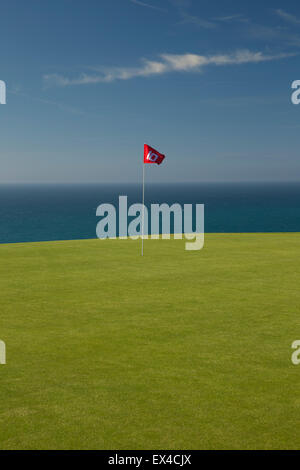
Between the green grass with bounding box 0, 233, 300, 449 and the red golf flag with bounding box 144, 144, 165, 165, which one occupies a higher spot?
the red golf flag with bounding box 144, 144, 165, 165

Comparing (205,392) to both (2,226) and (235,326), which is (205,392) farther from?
(2,226)

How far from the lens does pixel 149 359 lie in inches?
333

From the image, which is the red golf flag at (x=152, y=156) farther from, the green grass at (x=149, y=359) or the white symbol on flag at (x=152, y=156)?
the green grass at (x=149, y=359)

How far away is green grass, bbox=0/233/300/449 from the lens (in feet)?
19.7

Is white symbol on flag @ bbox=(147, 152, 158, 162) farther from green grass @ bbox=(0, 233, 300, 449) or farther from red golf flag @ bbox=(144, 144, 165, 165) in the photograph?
green grass @ bbox=(0, 233, 300, 449)

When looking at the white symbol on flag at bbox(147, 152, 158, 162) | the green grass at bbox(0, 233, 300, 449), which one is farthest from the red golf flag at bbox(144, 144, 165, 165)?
the green grass at bbox(0, 233, 300, 449)

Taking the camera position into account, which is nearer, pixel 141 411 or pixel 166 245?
pixel 141 411

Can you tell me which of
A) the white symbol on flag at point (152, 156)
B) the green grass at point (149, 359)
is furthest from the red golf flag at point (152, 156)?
the green grass at point (149, 359)

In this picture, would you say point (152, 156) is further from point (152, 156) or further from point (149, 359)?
point (149, 359)

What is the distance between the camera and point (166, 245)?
25688 mm

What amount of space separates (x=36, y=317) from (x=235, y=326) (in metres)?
5.16

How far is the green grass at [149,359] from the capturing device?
6004 mm
